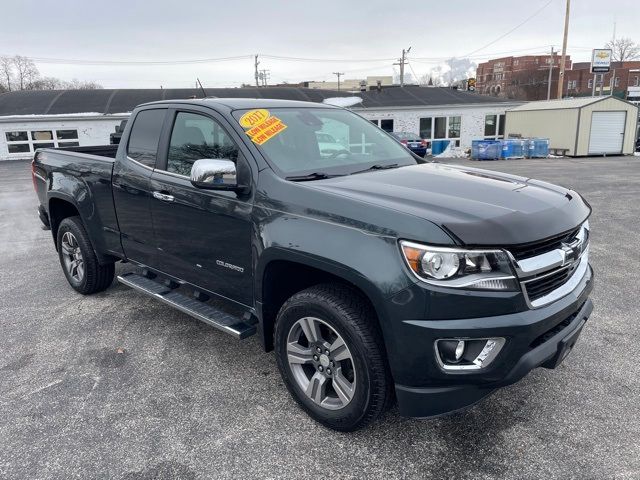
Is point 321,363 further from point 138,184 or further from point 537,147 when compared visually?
point 537,147

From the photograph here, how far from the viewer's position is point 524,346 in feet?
7.68

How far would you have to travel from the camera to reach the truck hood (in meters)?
2.33

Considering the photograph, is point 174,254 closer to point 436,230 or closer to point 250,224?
point 250,224

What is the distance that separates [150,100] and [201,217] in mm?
28322

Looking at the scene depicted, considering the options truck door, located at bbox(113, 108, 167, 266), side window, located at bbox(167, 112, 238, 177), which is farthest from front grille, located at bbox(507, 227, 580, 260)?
truck door, located at bbox(113, 108, 167, 266)

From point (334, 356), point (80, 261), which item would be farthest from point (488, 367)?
point (80, 261)

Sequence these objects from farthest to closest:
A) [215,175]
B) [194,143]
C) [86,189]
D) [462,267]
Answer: [86,189], [194,143], [215,175], [462,267]

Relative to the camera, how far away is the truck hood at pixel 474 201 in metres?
2.33

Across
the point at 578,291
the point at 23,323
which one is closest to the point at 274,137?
the point at 578,291

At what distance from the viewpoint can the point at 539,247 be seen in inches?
98.0

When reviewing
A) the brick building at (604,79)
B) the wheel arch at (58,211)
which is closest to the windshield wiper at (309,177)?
the wheel arch at (58,211)

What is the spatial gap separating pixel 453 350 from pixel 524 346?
0.35 meters

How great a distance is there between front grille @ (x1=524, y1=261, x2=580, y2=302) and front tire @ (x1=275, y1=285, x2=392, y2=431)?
0.81 meters

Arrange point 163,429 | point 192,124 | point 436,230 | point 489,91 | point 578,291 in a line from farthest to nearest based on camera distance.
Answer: point 489,91 < point 192,124 < point 163,429 < point 578,291 < point 436,230
